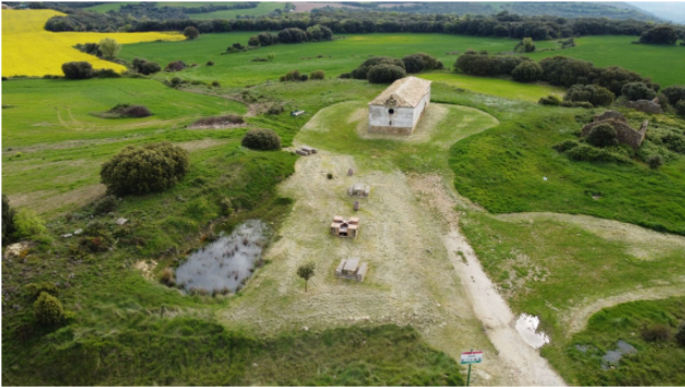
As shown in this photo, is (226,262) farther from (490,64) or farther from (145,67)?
(145,67)

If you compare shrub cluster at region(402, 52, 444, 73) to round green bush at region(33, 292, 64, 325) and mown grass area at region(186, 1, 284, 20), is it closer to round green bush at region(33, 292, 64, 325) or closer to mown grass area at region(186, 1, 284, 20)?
round green bush at region(33, 292, 64, 325)

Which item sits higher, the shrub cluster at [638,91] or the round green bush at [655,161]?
the shrub cluster at [638,91]

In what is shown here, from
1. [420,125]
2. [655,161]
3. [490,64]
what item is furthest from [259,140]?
[490,64]

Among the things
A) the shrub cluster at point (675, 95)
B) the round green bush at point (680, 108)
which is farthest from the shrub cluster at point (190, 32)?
the round green bush at point (680, 108)

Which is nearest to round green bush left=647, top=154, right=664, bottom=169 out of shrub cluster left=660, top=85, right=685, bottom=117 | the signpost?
shrub cluster left=660, top=85, right=685, bottom=117

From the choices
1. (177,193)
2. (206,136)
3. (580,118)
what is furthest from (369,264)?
(580,118)

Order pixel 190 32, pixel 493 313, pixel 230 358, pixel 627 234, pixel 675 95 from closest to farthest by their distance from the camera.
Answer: pixel 230 358 < pixel 493 313 < pixel 627 234 < pixel 675 95 < pixel 190 32

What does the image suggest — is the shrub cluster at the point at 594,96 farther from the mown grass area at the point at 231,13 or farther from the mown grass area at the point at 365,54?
the mown grass area at the point at 231,13
